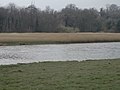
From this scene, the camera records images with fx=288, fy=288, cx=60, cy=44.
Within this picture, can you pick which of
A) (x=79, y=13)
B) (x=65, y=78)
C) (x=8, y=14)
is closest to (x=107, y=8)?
(x=79, y=13)

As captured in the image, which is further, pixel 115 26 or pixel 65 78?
pixel 115 26

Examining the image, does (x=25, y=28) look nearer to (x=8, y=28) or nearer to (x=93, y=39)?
(x=8, y=28)

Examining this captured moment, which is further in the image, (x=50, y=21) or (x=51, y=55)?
(x=50, y=21)

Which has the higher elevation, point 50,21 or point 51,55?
point 50,21

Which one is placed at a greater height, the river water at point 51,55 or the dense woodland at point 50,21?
the dense woodland at point 50,21

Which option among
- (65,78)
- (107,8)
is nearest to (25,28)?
(107,8)

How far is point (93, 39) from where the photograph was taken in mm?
60000

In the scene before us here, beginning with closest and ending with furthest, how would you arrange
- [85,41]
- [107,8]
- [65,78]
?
[65,78] < [85,41] < [107,8]

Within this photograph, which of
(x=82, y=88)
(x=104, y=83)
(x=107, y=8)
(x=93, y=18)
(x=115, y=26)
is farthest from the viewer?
(x=107, y=8)

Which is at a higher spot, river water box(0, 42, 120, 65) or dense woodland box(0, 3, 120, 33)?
dense woodland box(0, 3, 120, 33)

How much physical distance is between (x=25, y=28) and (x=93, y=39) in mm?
55495

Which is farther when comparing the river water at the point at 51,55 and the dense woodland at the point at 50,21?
the dense woodland at the point at 50,21

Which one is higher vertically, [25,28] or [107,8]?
[107,8]

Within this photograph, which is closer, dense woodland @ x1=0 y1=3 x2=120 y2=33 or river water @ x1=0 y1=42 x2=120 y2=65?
river water @ x1=0 y1=42 x2=120 y2=65
